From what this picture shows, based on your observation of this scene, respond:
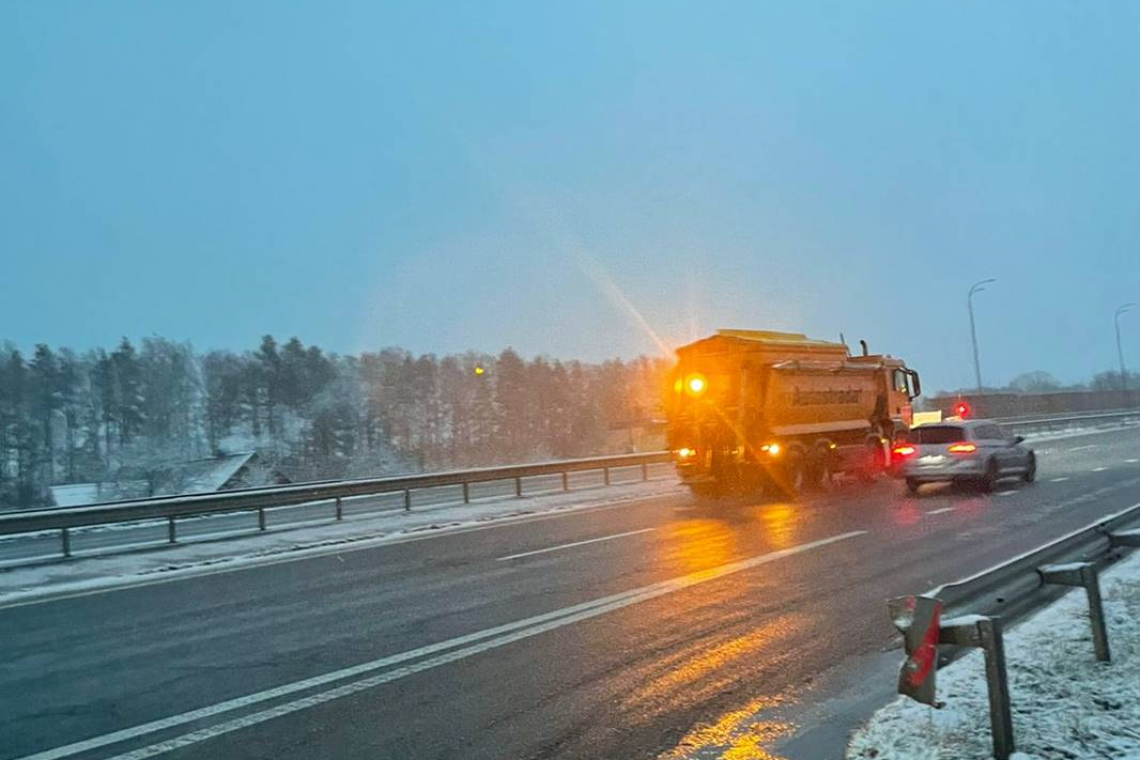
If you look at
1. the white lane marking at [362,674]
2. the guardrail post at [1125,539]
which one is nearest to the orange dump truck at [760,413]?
the white lane marking at [362,674]

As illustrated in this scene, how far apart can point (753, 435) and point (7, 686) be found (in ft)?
56.2

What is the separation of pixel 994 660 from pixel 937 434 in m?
18.0

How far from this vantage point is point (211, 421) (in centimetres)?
5966

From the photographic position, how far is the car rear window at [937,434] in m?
21.4

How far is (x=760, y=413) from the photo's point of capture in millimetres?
22094

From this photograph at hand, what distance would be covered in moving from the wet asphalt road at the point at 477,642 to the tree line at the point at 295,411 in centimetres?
2305

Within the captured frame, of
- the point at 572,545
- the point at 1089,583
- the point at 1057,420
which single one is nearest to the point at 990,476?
the point at 572,545

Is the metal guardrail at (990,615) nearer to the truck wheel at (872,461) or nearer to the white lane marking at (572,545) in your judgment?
the white lane marking at (572,545)

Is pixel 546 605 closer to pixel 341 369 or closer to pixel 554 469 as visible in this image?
pixel 554 469

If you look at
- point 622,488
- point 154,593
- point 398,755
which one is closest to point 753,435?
point 622,488

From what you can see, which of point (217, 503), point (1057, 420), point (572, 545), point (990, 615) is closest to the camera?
point (990, 615)

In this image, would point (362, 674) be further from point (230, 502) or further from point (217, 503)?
point (230, 502)

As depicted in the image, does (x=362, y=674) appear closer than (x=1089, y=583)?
No

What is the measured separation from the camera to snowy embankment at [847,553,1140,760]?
4840mm
